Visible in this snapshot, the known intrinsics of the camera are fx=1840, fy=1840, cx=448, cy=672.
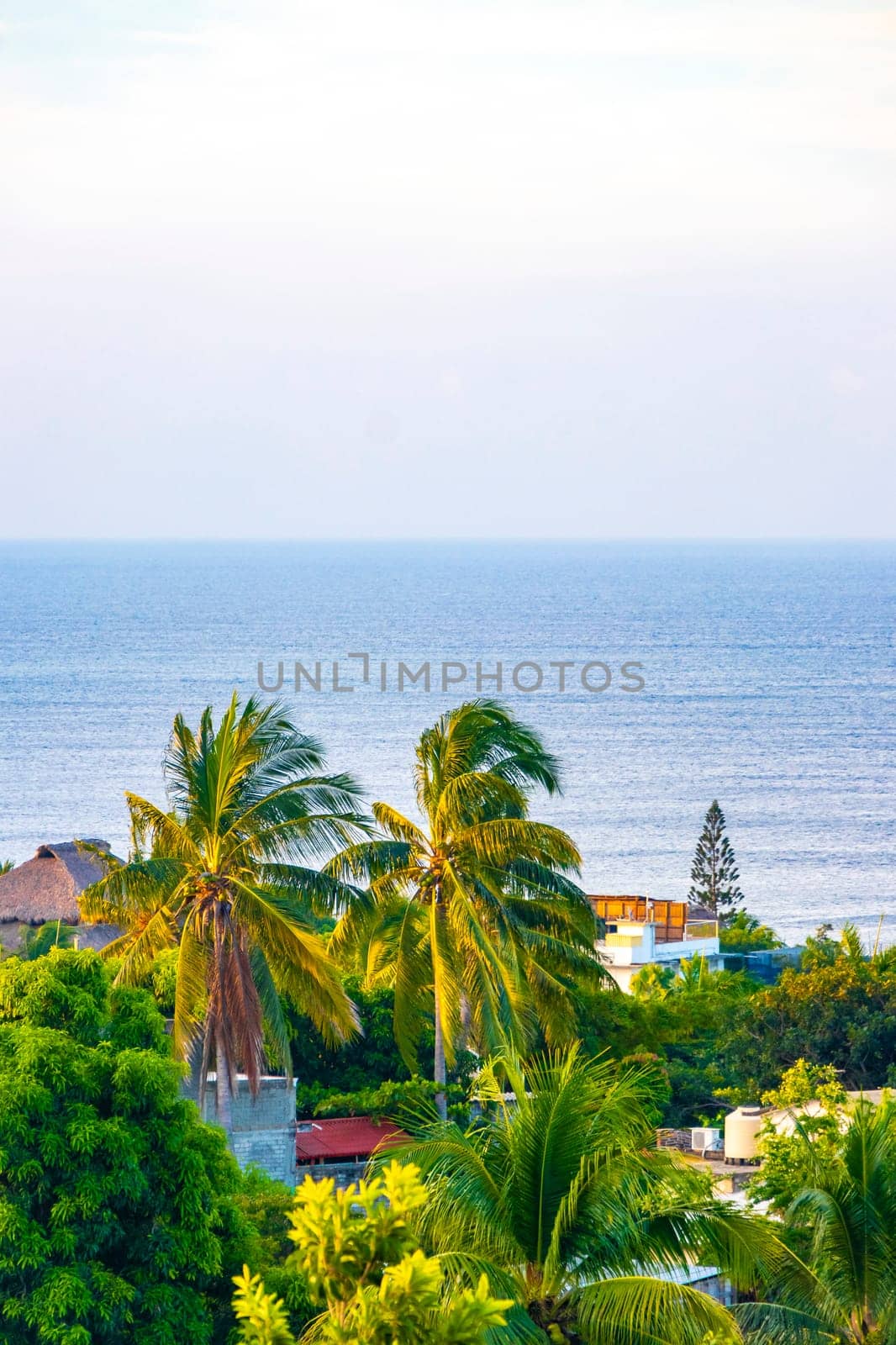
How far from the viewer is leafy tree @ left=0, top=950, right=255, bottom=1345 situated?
38.8 ft

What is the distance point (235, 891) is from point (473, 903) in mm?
3990

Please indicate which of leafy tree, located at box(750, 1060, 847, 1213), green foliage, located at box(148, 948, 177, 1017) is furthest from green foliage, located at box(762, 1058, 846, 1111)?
green foliage, located at box(148, 948, 177, 1017)

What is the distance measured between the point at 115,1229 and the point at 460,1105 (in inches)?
358

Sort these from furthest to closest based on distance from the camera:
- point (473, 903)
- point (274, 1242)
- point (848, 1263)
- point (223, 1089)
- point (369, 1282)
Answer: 1. point (473, 903)
2. point (223, 1089)
3. point (274, 1242)
4. point (848, 1263)
5. point (369, 1282)

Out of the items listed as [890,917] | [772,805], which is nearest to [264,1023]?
[890,917]

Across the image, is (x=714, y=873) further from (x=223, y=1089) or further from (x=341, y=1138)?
(x=223, y=1089)

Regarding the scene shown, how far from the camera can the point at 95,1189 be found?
12156 millimetres

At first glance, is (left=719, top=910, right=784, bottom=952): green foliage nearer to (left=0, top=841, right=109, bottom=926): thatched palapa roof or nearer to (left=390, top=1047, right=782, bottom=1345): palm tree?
(left=0, top=841, right=109, bottom=926): thatched palapa roof

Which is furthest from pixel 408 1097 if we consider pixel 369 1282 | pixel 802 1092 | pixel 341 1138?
pixel 369 1282

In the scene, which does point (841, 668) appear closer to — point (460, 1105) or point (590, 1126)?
point (460, 1105)

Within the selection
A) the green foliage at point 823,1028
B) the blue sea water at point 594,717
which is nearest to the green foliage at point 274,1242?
the green foliage at point 823,1028

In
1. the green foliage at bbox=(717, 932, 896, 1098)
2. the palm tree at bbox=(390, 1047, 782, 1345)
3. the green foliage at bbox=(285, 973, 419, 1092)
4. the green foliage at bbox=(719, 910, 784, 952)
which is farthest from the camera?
the green foliage at bbox=(719, 910, 784, 952)

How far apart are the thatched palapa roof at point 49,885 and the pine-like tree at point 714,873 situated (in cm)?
2271

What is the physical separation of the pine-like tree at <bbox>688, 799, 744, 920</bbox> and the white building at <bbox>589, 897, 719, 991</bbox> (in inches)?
258
